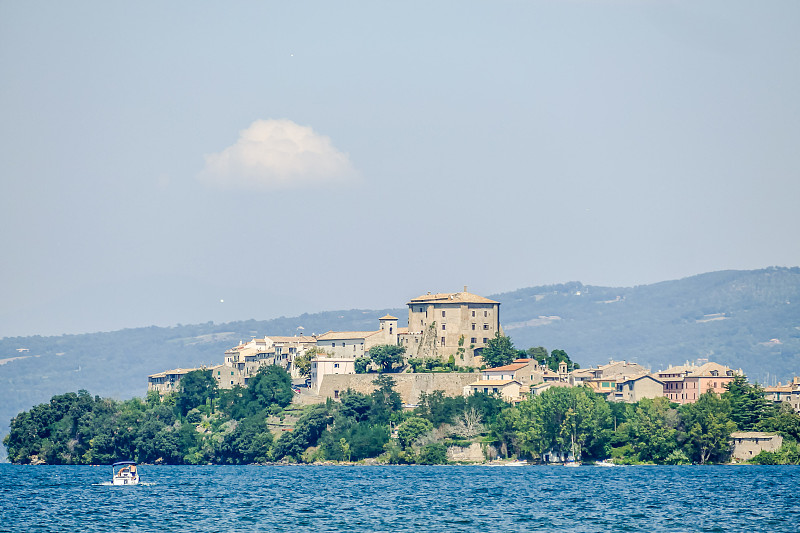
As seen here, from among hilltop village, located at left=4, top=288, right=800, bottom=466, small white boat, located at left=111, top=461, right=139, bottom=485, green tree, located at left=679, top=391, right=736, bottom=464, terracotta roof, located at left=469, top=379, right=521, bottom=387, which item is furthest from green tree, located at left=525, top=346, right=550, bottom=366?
small white boat, located at left=111, top=461, right=139, bottom=485

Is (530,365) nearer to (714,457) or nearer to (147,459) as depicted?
(714,457)

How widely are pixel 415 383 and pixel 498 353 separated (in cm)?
964

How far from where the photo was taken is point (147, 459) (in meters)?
132

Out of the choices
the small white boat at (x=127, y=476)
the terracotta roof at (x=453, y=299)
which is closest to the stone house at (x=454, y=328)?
the terracotta roof at (x=453, y=299)

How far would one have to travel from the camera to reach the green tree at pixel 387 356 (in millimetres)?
140625

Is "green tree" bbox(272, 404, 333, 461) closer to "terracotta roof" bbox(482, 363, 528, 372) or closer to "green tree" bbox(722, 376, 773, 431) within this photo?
"terracotta roof" bbox(482, 363, 528, 372)

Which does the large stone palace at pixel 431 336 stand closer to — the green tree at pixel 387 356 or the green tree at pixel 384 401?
the green tree at pixel 387 356

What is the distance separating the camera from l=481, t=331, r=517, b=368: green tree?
452 feet

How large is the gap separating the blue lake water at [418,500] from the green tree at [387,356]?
94.7ft

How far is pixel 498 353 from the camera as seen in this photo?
138 meters

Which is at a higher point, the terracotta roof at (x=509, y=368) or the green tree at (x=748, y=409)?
the terracotta roof at (x=509, y=368)

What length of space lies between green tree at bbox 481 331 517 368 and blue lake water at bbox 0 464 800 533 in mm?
25040

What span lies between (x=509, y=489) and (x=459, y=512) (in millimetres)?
17641

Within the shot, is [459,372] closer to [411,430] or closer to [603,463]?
[411,430]
